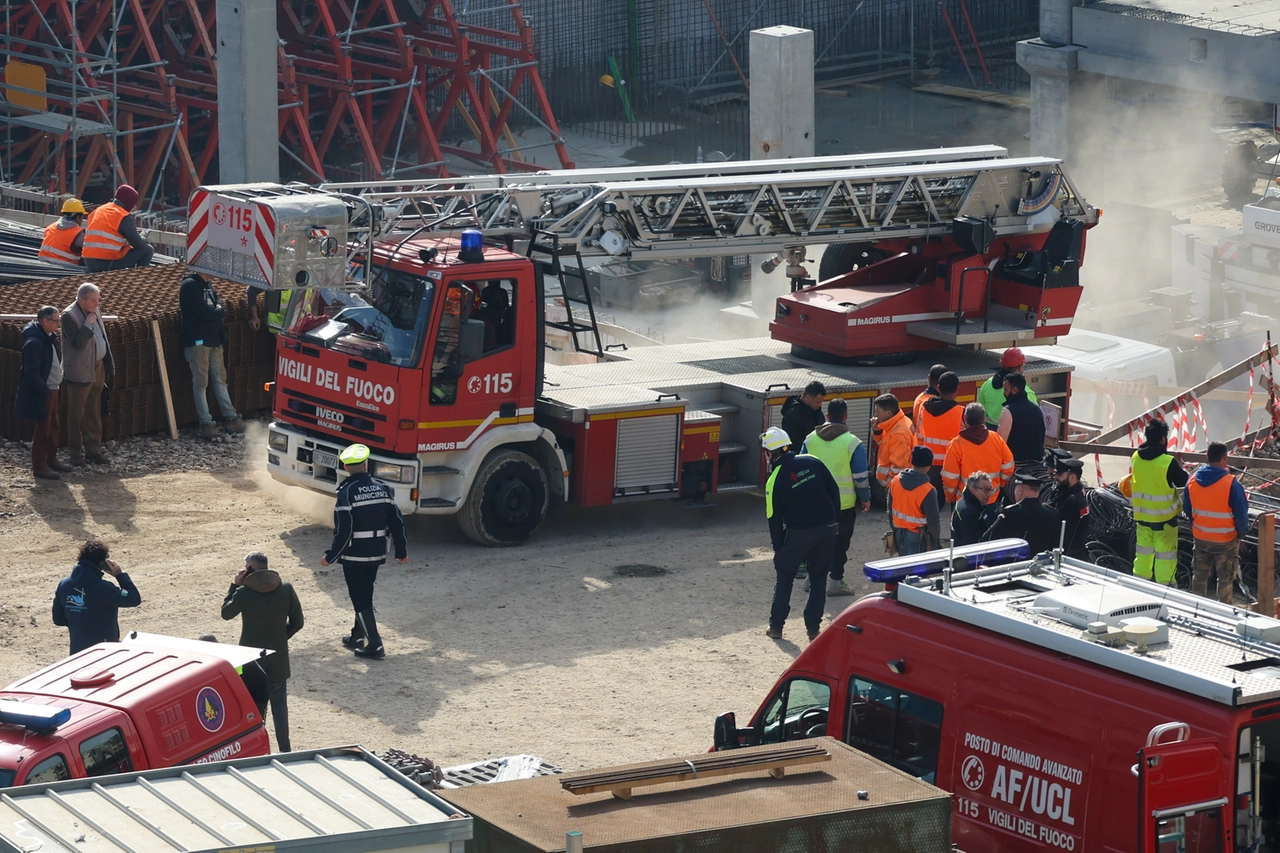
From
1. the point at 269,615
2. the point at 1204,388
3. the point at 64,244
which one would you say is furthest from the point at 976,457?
the point at 64,244

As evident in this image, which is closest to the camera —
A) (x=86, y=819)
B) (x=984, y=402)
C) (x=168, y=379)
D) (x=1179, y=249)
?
(x=86, y=819)

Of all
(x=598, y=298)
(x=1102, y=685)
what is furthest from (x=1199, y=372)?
(x=1102, y=685)

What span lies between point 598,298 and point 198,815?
814 inches

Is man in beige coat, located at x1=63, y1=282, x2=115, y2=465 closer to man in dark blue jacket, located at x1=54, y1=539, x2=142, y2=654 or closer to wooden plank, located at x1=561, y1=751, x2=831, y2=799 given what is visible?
man in dark blue jacket, located at x1=54, y1=539, x2=142, y2=654

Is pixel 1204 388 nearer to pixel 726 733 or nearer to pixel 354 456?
pixel 354 456

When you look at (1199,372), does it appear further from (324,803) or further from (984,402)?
(324,803)

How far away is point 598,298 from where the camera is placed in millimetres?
26875

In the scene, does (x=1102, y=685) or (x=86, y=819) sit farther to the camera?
(x=1102, y=685)

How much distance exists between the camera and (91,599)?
35.1 feet

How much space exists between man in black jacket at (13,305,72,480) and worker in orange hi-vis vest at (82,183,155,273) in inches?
113

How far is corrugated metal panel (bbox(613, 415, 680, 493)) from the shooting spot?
50.5 ft

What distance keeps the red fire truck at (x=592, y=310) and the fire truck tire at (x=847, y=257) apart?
0.16 metres

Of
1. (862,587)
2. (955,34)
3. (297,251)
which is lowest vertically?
(862,587)

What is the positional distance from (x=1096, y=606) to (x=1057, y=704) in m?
0.54
